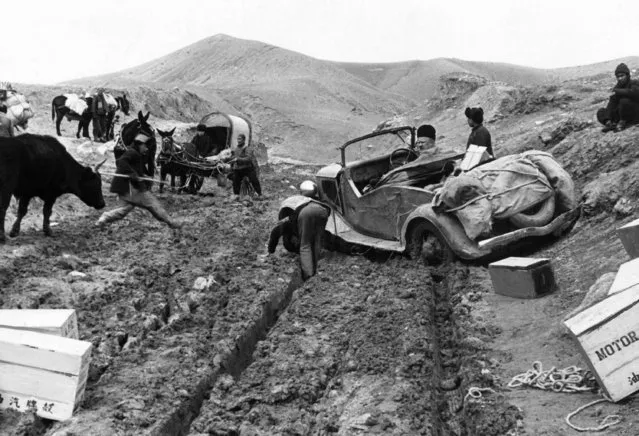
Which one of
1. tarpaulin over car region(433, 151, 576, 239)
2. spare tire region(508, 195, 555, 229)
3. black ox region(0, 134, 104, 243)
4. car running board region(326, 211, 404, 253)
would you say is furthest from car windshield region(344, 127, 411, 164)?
black ox region(0, 134, 104, 243)

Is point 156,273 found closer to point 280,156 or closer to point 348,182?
point 348,182

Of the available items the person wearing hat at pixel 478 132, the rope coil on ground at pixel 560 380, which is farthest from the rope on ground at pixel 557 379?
the person wearing hat at pixel 478 132

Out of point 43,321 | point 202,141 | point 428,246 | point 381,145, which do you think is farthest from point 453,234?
point 202,141

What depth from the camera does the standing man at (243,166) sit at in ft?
49.8

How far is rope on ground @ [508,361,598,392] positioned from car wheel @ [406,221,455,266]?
3213 millimetres

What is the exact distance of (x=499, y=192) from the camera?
8.38m

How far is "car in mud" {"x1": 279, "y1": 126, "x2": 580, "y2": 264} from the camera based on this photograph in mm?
8297

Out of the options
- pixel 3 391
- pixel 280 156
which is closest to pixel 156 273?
pixel 3 391

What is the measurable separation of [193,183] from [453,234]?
29.9 feet

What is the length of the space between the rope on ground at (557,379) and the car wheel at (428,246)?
3213 millimetres

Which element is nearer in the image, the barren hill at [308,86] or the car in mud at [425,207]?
the car in mud at [425,207]

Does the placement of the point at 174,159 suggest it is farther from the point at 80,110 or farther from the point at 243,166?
the point at 80,110

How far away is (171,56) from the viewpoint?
91.6 meters

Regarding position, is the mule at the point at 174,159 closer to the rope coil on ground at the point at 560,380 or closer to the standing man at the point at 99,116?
the standing man at the point at 99,116
